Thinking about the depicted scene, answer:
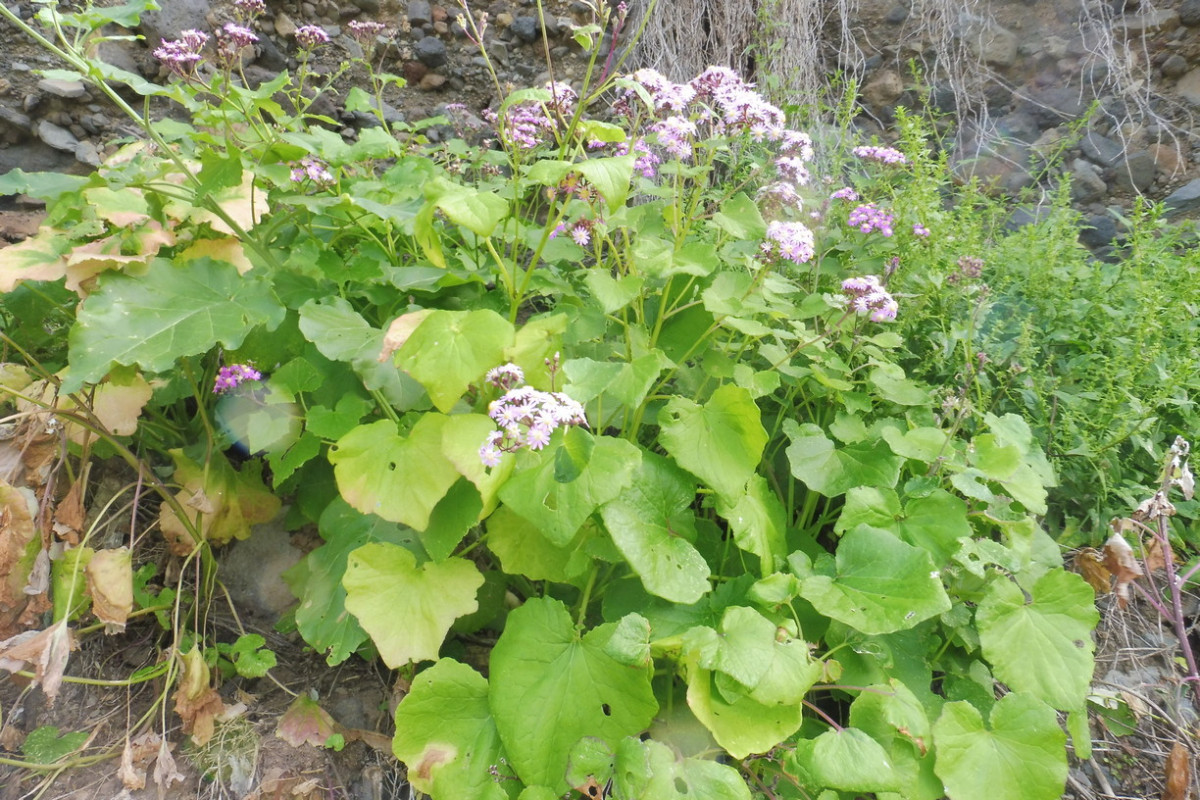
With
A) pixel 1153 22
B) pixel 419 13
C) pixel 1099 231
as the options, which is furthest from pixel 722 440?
pixel 1153 22

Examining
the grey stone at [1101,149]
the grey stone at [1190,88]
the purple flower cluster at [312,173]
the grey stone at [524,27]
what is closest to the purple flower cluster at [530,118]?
the purple flower cluster at [312,173]

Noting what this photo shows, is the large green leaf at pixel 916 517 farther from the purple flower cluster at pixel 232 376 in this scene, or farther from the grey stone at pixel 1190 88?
the grey stone at pixel 1190 88

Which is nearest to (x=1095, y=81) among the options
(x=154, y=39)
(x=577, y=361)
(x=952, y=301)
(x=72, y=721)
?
(x=952, y=301)

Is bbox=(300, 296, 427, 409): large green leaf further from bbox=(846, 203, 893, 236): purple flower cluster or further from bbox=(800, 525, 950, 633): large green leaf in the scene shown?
bbox=(846, 203, 893, 236): purple flower cluster

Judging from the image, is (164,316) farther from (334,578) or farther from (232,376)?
(334,578)

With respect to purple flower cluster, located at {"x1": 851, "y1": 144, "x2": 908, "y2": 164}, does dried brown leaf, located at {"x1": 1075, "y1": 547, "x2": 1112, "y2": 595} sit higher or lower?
lower

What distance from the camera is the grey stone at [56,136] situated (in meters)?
2.53

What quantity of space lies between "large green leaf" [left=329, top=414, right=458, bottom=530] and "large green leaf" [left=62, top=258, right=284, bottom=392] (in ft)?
1.02

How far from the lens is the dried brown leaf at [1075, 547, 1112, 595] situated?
4.18ft

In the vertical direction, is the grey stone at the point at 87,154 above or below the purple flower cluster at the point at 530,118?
below

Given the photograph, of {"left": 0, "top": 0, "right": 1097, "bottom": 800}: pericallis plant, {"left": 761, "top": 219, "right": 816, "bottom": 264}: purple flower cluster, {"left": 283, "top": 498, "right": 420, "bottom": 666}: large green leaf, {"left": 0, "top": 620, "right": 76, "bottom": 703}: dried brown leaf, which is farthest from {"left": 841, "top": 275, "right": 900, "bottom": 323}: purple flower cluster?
{"left": 0, "top": 620, "right": 76, "bottom": 703}: dried brown leaf

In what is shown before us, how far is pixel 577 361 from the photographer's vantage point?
3.50 ft

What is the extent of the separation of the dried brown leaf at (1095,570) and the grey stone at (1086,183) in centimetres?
280

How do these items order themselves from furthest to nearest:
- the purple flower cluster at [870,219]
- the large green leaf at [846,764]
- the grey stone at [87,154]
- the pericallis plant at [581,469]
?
the grey stone at [87,154]
the purple flower cluster at [870,219]
the pericallis plant at [581,469]
the large green leaf at [846,764]
